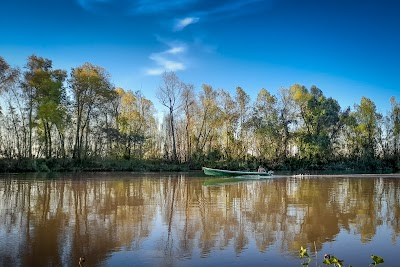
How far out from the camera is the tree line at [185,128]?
40.2 meters

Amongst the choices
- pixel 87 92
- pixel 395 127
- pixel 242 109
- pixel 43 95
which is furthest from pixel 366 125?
pixel 43 95

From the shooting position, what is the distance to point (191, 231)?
28.7 ft

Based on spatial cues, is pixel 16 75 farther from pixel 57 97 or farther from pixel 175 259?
pixel 175 259

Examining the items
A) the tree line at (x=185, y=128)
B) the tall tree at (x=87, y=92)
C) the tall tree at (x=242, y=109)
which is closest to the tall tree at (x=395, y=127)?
the tree line at (x=185, y=128)

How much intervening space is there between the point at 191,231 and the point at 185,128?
152ft

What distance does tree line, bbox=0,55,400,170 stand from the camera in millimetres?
40156

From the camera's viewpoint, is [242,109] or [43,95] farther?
[242,109]

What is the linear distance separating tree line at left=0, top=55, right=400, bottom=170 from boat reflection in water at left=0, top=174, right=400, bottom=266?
2807 cm

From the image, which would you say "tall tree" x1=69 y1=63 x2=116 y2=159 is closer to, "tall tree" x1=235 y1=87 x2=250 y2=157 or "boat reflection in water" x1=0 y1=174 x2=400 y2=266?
"tall tree" x1=235 y1=87 x2=250 y2=157

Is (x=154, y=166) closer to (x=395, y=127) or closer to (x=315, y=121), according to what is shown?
(x=315, y=121)

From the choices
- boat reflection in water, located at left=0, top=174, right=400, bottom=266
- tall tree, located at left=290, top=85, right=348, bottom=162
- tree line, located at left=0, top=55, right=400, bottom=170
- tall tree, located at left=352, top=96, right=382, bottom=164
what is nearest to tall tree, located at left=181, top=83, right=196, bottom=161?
tree line, located at left=0, top=55, right=400, bottom=170

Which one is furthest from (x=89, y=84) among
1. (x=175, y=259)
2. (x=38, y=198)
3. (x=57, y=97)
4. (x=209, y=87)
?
(x=175, y=259)

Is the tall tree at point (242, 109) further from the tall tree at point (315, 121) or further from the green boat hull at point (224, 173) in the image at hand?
the green boat hull at point (224, 173)

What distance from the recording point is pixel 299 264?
6.07 m
